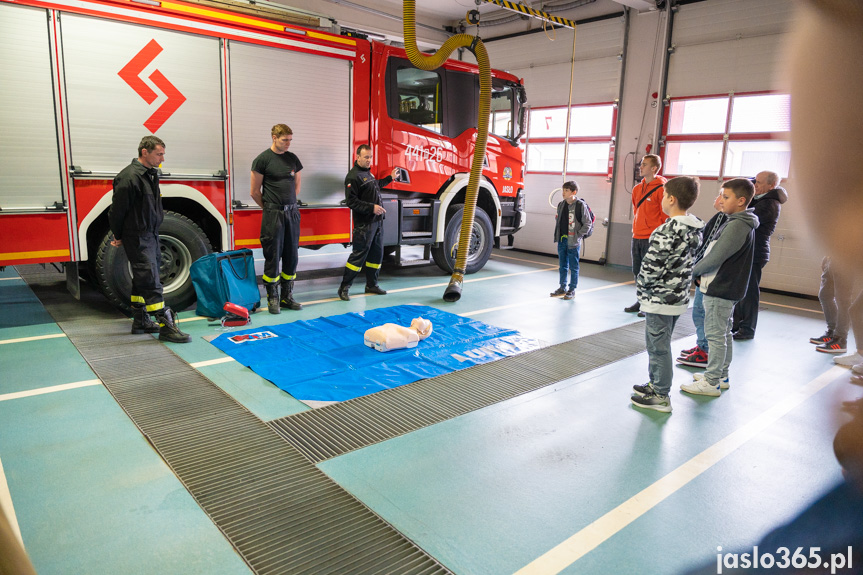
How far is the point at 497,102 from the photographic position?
8867mm

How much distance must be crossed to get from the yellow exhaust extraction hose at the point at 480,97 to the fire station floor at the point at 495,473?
3.01m

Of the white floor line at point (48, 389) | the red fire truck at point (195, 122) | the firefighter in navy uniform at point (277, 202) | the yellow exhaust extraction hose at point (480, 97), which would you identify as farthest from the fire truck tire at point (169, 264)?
the yellow exhaust extraction hose at point (480, 97)

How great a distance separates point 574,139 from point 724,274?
7.29 metres

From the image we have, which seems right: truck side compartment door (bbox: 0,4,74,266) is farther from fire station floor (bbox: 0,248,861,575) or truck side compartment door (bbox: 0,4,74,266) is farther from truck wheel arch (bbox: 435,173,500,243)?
truck wheel arch (bbox: 435,173,500,243)

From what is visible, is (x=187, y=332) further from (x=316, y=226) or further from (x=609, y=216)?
(x=609, y=216)

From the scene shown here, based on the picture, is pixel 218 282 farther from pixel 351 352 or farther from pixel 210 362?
pixel 351 352

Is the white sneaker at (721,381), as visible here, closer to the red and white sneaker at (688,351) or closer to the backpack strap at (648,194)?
the red and white sneaker at (688,351)

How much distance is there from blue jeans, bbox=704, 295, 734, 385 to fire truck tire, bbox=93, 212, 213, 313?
5003 mm

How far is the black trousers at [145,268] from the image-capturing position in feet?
16.6

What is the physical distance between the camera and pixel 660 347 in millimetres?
3906

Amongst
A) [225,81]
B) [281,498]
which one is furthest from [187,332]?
[281,498]

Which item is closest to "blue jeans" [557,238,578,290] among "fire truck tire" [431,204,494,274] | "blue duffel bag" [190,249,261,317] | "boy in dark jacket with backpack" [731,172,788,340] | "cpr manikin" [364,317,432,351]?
"fire truck tire" [431,204,494,274]

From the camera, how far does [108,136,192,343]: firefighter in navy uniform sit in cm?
491

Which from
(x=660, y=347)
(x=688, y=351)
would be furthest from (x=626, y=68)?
(x=660, y=347)
